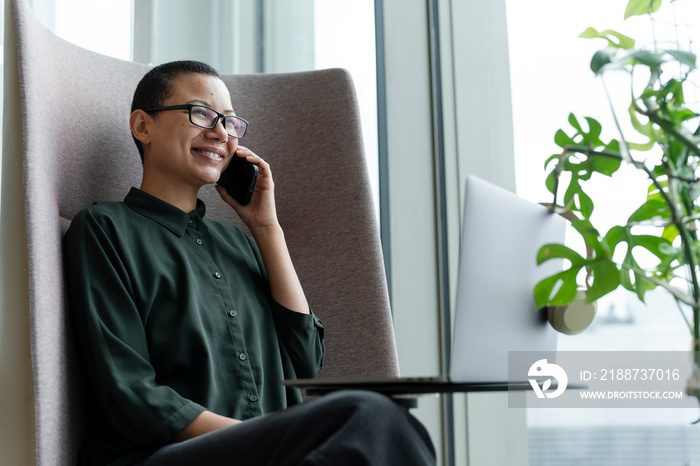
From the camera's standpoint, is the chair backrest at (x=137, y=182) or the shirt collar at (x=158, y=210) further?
the shirt collar at (x=158, y=210)

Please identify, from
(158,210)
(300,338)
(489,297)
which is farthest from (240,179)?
(489,297)

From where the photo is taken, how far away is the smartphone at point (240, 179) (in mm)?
1423

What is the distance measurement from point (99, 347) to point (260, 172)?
555 mm

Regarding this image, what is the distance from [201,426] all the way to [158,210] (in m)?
0.45

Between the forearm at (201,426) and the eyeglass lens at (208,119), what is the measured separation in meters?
0.57

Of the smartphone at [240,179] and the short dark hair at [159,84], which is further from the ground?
the short dark hair at [159,84]

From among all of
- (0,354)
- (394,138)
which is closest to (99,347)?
(0,354)

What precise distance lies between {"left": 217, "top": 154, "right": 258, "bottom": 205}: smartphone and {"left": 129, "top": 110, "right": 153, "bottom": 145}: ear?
0.18 m

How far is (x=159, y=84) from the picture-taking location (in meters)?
1.37

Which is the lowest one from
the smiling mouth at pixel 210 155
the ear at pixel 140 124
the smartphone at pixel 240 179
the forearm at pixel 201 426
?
the forearm at pixel 201 426

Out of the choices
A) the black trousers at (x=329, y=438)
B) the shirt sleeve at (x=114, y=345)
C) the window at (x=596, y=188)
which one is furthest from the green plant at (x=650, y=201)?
the shirt sleeve at (x=114, y=345)

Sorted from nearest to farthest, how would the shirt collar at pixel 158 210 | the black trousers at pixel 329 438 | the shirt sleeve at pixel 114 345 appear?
1. the black trousers at pixel 329 438
2. the shirt sleeve at pixel 114 345
3. the shirt collar at pixel 158 210

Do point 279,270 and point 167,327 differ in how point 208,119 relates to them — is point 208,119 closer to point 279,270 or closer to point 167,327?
point 279,270

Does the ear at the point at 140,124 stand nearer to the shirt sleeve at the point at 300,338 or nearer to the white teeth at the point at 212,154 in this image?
the white teeth at the point at 212,154
